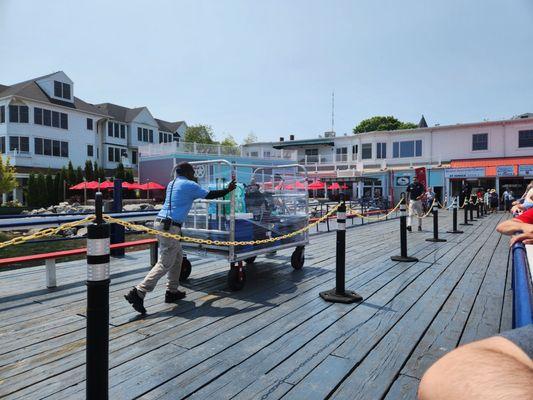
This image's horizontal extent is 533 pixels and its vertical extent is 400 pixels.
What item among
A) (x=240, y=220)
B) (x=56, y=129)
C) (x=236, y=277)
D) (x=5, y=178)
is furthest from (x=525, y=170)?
(x=56, y=129)

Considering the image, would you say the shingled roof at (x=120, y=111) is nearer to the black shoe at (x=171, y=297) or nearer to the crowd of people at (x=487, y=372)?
A: the black shoe at (x=171, y=297)

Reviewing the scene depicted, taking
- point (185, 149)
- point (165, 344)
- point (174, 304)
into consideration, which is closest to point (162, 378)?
point (165, 344)

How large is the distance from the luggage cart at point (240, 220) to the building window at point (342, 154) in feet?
124

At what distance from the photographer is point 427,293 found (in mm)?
5477

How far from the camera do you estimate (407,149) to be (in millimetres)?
38844

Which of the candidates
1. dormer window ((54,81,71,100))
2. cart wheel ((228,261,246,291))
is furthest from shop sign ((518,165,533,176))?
dormer window ((54,81,71,100))

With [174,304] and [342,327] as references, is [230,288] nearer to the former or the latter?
[174,304]

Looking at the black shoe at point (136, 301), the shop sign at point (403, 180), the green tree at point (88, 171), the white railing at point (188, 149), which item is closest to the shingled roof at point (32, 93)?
the green tree at point (88, 171)

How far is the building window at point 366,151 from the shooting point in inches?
1630

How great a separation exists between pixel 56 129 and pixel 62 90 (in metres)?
4.43

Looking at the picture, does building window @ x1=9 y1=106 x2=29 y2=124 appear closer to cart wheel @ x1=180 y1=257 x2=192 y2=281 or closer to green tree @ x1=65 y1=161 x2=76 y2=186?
green tree @ x1=65 y1=161 x2=76 y2=186

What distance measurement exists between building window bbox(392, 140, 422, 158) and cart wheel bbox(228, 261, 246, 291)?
1434 inches

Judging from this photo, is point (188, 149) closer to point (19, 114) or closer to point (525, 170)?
point (19, 114)

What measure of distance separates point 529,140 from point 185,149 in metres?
30.5
